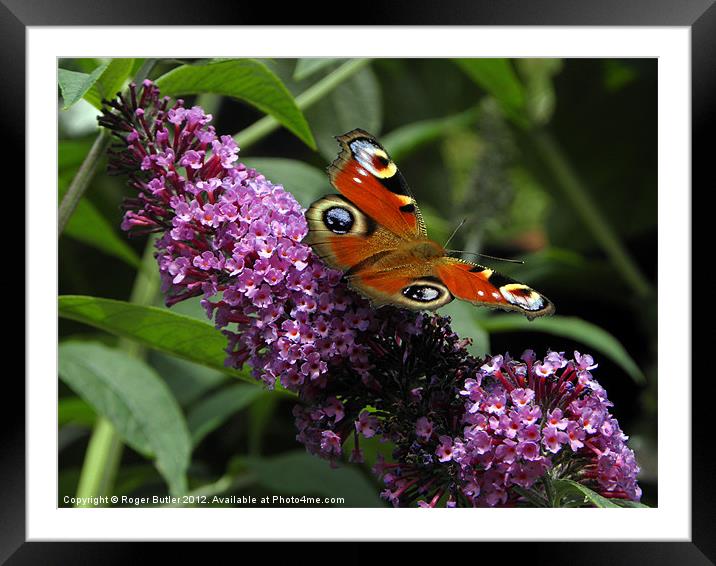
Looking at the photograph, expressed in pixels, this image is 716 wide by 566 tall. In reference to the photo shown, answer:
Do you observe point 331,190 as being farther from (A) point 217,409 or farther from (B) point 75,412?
(B) point 75,412

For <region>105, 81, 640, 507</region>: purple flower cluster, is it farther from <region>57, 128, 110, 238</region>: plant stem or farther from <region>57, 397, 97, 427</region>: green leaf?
<region>57, 397, 97, 427</region>: green leaf

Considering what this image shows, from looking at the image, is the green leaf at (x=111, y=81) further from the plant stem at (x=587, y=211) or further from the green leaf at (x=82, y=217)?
the plant stem at (x=587, y=211)

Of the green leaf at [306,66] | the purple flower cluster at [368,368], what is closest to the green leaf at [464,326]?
the purple flower cluster at [368,368]

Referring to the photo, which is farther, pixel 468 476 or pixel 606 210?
pixel 606 210

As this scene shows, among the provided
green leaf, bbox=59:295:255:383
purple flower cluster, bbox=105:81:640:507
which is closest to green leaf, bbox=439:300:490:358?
purple flower cluster, bbox=105:81:640:507
